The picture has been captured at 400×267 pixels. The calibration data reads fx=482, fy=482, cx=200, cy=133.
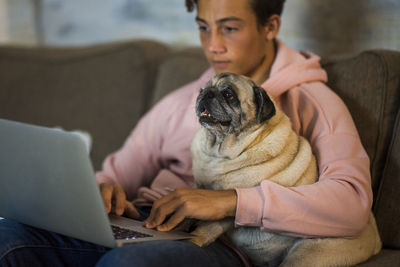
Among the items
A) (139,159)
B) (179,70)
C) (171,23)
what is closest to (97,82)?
(179,70)

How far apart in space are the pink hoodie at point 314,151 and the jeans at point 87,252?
0.41 ft

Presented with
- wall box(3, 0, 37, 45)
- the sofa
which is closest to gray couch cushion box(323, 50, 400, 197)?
the sofa

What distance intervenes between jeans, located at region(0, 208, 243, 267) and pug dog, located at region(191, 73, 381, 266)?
0.07m

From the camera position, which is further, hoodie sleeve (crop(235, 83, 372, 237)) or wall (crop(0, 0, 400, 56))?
wall (crop(0, 0, 400, 56))

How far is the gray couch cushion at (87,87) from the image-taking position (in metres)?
2.02

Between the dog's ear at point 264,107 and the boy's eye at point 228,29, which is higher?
the boy's eye at point 228,29

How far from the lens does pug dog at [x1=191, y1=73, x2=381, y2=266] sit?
1181 mm

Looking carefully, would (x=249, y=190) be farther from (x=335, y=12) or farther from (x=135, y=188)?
(x=335, y=12)

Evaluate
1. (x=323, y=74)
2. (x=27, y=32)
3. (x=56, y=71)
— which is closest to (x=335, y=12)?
(x=323, y=74)

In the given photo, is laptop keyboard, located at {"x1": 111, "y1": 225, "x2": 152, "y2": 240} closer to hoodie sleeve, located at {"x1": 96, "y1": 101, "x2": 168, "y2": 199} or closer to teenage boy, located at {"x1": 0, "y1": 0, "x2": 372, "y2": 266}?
teenage boy, located at {"x1": 0, "y1": 0, "x2": 372, "y2": 266}

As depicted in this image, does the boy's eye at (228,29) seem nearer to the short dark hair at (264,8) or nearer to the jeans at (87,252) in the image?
the short dark hair at (264,8)

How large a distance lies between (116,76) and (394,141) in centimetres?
117

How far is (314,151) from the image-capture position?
1291mm

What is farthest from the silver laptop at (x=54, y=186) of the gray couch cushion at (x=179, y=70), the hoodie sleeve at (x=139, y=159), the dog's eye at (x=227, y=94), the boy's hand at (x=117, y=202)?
the gray couch cushion at (x=179, y=70)
